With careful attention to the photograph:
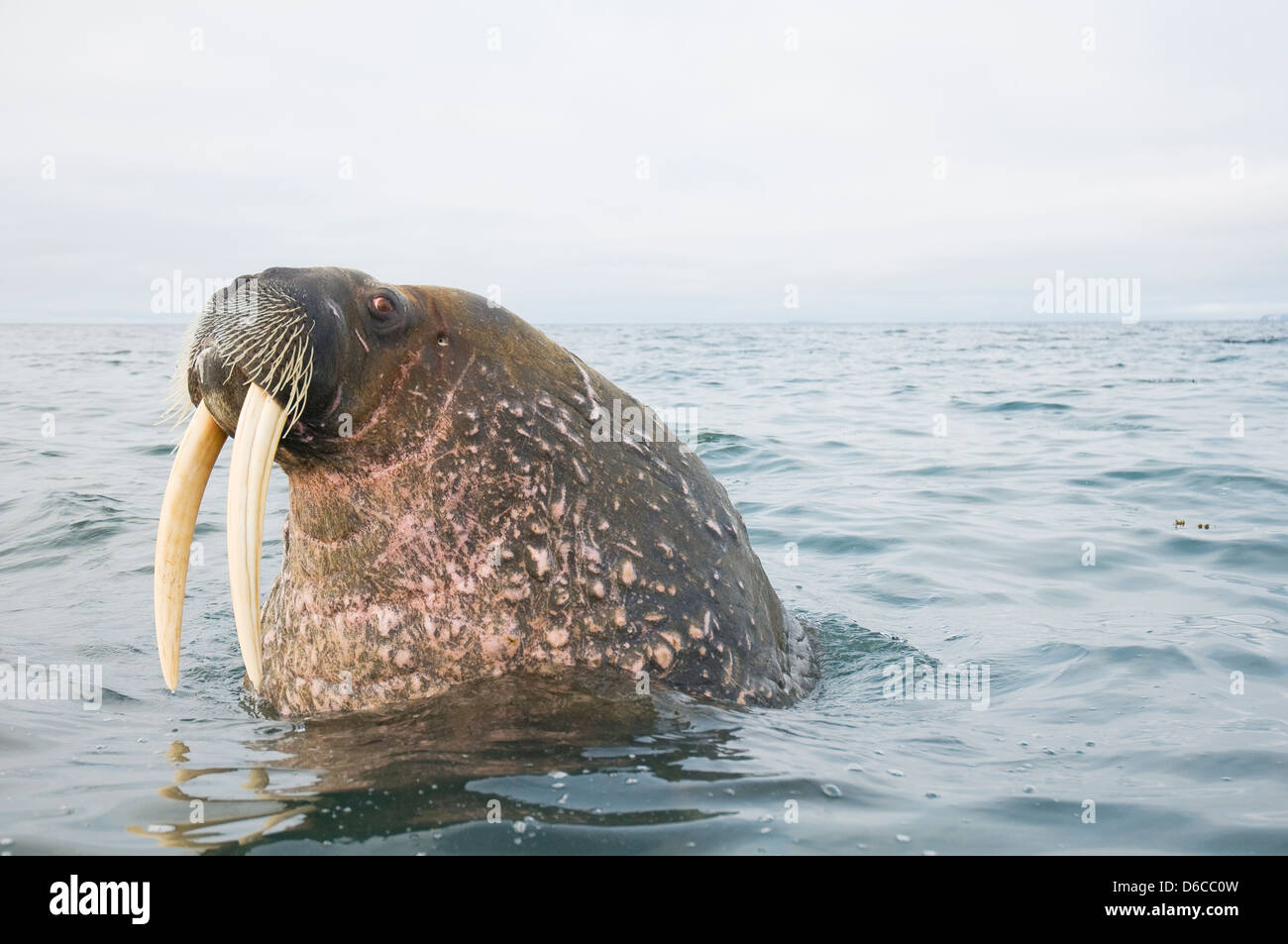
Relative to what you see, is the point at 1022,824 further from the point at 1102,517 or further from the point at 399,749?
the point at 1102,517

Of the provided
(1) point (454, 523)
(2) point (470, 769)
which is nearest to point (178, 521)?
(1) point (454, 523)

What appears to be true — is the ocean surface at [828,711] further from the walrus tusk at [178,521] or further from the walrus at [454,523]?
the walrus tusk at [178,521]

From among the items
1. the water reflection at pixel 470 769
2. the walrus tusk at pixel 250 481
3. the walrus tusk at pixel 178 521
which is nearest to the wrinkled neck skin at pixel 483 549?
the water reflection at pixel 470 769

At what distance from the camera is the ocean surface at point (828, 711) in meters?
3.87

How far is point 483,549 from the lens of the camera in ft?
15.7

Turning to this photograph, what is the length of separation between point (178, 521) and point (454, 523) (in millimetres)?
1025

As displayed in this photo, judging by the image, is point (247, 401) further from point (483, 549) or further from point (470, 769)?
point (470, 769)

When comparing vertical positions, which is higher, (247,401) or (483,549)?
(247,401)

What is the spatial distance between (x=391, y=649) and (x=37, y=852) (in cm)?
152

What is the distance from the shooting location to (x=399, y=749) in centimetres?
434

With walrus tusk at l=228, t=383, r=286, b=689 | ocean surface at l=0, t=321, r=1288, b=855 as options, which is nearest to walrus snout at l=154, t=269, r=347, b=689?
walrus tusk at l=228, t=383, r=286, b=689

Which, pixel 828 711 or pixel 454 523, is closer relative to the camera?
pixel 454 523

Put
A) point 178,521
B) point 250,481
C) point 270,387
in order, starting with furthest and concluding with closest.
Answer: point 178,521 → point 270,387 → point 250,481
